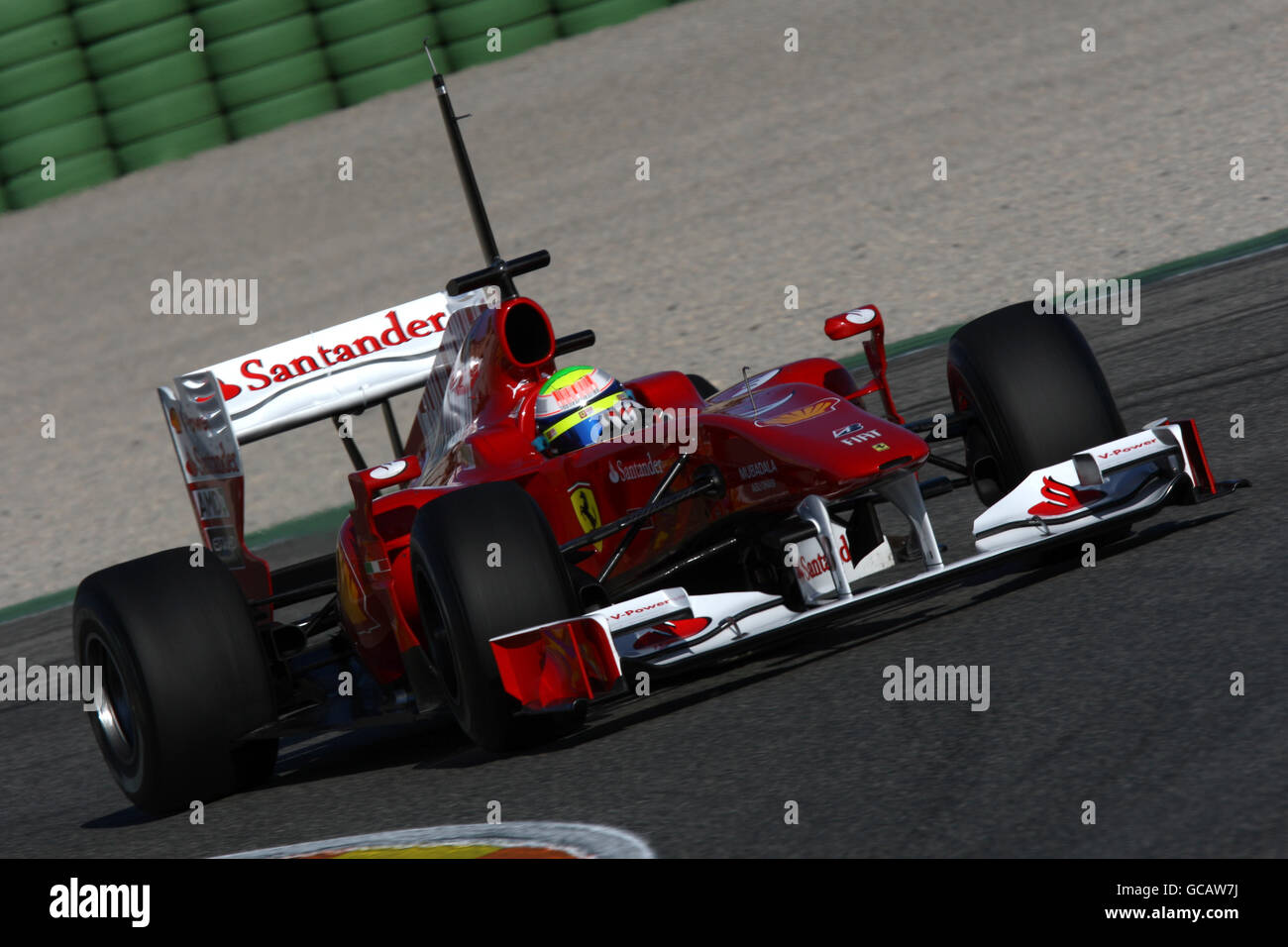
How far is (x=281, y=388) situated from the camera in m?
7.15

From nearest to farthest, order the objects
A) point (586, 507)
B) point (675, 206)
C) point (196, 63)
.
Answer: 1. point (586, 507)
2. point (675, 206)
3. point (196, 63)

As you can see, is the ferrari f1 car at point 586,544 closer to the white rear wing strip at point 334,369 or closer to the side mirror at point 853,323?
the side mirror at point 853,323

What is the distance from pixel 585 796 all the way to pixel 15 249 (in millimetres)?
15880

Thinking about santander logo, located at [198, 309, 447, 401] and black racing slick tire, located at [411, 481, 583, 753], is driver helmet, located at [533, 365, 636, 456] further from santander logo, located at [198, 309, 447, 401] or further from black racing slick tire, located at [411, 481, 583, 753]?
santander logo, located at [198, 309, 447, 401]

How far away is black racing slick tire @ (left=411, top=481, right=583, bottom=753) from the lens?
4.95 m

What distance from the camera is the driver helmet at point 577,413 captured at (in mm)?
6062

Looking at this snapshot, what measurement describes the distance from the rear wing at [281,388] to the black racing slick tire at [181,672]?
3.66 feet

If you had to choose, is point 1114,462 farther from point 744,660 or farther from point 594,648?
point 594,648

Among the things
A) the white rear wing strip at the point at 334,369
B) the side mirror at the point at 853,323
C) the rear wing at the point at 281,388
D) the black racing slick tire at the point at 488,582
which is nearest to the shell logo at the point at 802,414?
the side mirror at the point at 853,323

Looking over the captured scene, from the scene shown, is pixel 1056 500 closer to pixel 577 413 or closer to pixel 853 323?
pixel 853 323

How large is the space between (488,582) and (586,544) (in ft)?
1.57

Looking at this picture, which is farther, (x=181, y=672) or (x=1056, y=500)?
(x=181, y=672)

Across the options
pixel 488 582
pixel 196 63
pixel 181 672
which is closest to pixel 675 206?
pixel 196 63

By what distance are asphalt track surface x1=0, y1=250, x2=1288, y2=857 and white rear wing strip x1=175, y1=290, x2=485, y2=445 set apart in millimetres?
1294
